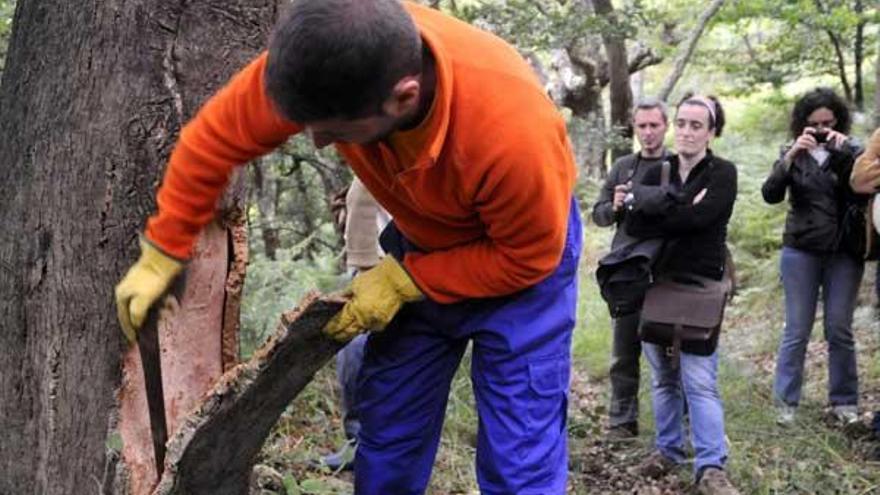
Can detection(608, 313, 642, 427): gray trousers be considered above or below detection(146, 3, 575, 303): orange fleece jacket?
below

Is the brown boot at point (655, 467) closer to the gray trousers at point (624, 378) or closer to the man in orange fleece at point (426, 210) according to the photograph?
the gray trousers at point (624, 378)

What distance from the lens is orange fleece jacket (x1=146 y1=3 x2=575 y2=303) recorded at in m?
2.09

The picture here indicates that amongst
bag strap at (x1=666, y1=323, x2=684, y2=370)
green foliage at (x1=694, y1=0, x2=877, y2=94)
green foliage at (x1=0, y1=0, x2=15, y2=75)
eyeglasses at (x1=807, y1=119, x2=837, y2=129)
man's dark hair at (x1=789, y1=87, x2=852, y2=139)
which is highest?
green foliage at (x1=694, y1=0, x2=877, y2=94)

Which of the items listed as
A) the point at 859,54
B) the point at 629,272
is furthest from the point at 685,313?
the point at 859,54

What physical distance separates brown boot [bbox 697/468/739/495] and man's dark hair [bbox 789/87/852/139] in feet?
6.83

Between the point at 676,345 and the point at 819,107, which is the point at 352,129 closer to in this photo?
the point at 676,345

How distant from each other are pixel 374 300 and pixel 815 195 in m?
3.38

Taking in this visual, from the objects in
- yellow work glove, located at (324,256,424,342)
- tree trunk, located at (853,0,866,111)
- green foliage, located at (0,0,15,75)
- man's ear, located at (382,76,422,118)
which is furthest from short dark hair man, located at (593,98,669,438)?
tree trunk, located at (853,0,866,111)

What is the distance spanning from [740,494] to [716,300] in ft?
2.85

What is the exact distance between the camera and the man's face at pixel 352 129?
1.85 m

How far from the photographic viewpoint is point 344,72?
5.61 feet

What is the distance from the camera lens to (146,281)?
7.33ft

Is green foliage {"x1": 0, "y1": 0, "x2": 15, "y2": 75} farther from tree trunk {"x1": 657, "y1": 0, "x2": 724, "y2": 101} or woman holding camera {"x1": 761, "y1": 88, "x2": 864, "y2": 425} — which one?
tree trunk {"x1": 657, "y1": 0, "x2": 724, "y2": 101}

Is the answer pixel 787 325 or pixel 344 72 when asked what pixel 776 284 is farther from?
pixel 344 72
